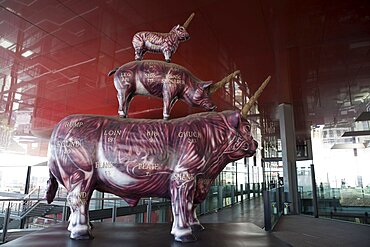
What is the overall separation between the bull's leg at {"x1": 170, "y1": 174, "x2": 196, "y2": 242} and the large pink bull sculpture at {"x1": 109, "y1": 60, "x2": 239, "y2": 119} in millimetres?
295

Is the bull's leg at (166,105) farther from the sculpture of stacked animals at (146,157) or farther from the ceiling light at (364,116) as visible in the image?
the ceiling light at (364,116)

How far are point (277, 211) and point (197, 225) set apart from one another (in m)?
4.91

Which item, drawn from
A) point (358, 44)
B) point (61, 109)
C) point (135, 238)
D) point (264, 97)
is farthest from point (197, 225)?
point (264, 97)

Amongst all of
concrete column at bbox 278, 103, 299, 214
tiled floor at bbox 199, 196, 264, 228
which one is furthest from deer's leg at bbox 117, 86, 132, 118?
concrete column at bbox 278, 103, 299, 214

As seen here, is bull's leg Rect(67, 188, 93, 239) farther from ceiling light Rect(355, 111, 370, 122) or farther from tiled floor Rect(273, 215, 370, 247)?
ceiling light Rect(355, 111, 370, 122)

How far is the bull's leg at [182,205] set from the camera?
83 centimetres

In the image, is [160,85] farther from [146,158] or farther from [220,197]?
[220,197]

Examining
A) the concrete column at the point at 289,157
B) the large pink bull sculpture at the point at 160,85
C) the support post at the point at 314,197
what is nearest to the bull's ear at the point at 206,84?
the large pink bull sculpture at the point at 160,85

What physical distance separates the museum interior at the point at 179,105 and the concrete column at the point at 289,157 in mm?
32

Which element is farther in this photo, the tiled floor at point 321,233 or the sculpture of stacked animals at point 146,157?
the tiled floor at point 321,233

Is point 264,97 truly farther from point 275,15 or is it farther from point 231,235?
point 231,235

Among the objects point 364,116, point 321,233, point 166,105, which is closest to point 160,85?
point 166,105

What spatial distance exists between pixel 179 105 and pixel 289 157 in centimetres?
351

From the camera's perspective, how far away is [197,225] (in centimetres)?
104
